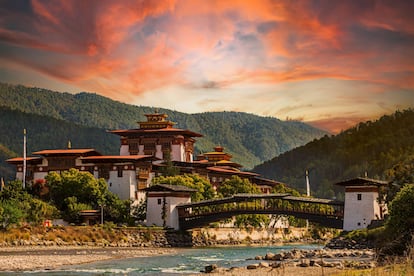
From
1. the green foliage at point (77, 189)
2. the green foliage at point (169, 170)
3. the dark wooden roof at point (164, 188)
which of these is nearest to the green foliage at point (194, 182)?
the green foliage at point (169, 170)

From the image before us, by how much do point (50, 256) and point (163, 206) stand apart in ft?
91.5

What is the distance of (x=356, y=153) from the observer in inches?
6791

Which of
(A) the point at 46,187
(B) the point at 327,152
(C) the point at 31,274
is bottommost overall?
(C) the point at 31,274

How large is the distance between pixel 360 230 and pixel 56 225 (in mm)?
28662

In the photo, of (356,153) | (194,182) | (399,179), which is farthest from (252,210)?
(356,153)

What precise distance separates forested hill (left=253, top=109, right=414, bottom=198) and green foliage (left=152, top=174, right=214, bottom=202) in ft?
210

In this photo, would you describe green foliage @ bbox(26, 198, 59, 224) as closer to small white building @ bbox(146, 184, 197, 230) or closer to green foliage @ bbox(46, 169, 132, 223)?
green foliage @ bbox(46, 169, 132, 223)

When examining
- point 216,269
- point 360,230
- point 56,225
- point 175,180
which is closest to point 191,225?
point 175,180

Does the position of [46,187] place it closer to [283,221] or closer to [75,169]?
[75,169]

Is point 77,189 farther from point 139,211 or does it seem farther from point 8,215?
point 8,215

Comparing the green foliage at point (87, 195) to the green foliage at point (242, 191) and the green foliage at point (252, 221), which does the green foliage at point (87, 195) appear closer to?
the green foliage at point (252, 221)

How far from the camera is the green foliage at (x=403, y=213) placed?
4334cm

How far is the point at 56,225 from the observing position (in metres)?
74.4

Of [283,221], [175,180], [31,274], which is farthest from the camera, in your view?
[283,221]
